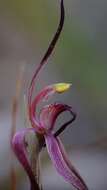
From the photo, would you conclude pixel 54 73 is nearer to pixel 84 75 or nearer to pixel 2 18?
pixel 84 75

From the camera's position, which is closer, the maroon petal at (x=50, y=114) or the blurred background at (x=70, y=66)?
the maroon petal at (x=50, y=114)

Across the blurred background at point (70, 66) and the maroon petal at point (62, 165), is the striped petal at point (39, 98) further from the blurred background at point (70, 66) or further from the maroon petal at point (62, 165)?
the blurred background at point (70, 66)

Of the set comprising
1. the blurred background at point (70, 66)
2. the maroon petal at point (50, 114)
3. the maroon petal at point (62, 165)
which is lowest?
the maroon petal at point (62, 165)

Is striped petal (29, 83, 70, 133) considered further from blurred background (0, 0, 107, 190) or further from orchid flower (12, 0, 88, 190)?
blurred background (0, 0, 107, 190)

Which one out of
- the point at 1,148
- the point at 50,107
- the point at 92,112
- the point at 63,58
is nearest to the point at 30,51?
the point at 63,58

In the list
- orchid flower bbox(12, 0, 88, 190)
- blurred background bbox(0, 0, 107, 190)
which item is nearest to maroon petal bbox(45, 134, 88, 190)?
orchid flower bbox(12, 0, 88, 190)

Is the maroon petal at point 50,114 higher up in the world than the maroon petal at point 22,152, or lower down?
higher up

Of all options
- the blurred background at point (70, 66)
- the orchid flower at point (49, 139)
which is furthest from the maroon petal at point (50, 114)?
the blurred background at point (70, 66)
